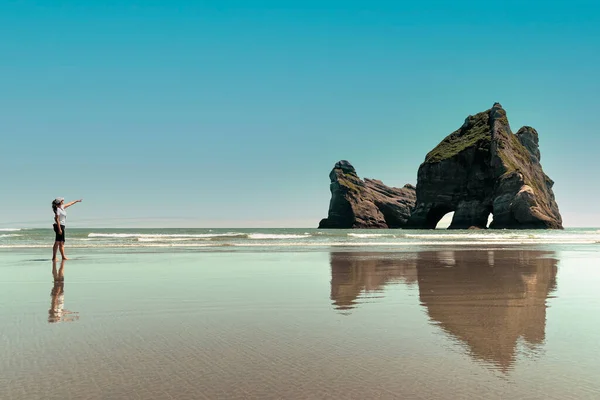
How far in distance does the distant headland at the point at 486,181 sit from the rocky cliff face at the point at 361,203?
15.2ft

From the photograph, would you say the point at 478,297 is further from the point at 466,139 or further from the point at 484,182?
the point at 466,139

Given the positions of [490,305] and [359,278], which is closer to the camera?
[490,305]

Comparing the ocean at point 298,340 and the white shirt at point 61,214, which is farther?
the white shirt at point 61,214

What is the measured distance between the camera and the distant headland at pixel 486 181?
325 feet

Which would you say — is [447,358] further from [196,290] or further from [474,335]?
[196,290]

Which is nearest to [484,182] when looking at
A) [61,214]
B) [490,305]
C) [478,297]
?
[61,214]

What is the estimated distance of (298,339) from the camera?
4.69 meters

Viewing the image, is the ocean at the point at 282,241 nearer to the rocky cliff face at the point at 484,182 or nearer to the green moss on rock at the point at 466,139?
the rocky cliff face at the point at 484,182

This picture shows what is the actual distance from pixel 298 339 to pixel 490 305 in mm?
3663

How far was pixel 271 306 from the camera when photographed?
6.73 meters

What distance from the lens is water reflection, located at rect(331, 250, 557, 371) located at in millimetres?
4621

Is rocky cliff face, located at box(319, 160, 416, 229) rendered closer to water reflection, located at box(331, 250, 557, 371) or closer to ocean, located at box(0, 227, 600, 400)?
water reflection, located at box(331, 250, 557, 371)

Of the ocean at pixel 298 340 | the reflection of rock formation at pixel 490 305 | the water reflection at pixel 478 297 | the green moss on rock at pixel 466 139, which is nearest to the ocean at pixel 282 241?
the water reflection at pixel 478 297

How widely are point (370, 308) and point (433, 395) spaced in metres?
3.54
